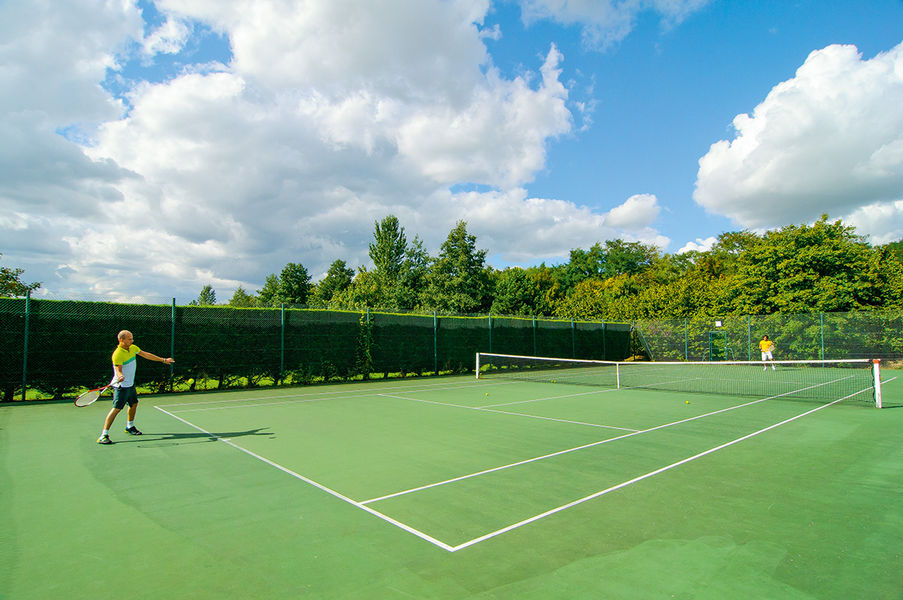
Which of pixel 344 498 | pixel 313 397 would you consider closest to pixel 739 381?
pixel 313 397

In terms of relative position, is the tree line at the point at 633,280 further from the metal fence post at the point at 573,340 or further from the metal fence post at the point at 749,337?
the metal fence post at the point at 573,340

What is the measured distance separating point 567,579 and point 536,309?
48.5m

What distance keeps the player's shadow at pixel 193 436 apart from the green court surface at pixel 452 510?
71mm

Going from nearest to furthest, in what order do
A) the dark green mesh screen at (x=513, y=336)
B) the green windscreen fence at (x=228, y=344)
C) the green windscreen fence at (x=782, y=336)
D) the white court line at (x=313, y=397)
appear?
the white court line at (x=313, y=397)
the green windscreen fence at (x=228, y=344)
the green windscreen fence at (x=782, y=336)
the dark green mesh screen at (x=513, y=336)

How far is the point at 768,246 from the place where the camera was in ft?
93.8

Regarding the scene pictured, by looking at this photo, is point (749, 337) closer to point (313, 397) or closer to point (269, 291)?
point (313, 397)

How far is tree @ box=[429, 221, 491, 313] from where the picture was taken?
43969 millimetres

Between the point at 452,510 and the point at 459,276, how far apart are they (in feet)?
135

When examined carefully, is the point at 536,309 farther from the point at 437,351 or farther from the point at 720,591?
the point at 720,591

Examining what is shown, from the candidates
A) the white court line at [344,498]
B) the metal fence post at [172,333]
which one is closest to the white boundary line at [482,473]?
the white court line at [344,498]

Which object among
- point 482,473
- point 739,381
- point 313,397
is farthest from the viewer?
point 739,381

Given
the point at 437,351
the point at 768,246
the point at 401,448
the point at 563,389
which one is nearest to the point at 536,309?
the point at 768,246

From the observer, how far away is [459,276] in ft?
149

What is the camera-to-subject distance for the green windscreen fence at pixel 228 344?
11.9 metres
